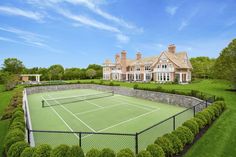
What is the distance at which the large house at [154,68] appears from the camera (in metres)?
33.2

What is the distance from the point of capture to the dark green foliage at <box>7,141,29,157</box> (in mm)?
4749

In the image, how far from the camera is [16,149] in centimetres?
482

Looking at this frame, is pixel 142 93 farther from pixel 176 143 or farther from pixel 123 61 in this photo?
pixel 123 61

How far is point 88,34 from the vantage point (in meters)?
36.3

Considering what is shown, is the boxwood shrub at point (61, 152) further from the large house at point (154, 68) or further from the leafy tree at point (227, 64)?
the large house at point (154, 68)

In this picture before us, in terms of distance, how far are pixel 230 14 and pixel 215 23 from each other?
5.09m

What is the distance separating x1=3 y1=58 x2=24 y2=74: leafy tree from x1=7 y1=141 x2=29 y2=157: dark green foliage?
61.5 m

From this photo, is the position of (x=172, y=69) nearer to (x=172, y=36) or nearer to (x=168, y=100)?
(x=172, y=36)

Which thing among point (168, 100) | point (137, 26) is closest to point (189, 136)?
point (168, 100)

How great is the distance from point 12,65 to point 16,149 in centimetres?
6345

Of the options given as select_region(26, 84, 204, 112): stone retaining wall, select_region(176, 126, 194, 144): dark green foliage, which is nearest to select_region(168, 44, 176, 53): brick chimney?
select_region(26, 84, 204, 112): stone retaining wall

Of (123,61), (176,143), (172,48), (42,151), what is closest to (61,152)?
(42,151)

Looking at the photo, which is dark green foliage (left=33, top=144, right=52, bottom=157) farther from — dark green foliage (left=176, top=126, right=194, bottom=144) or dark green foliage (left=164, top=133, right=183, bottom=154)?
dark green foliage (left=176, top=126, right=194, bottom=144)

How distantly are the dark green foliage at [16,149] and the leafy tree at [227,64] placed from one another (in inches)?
971
